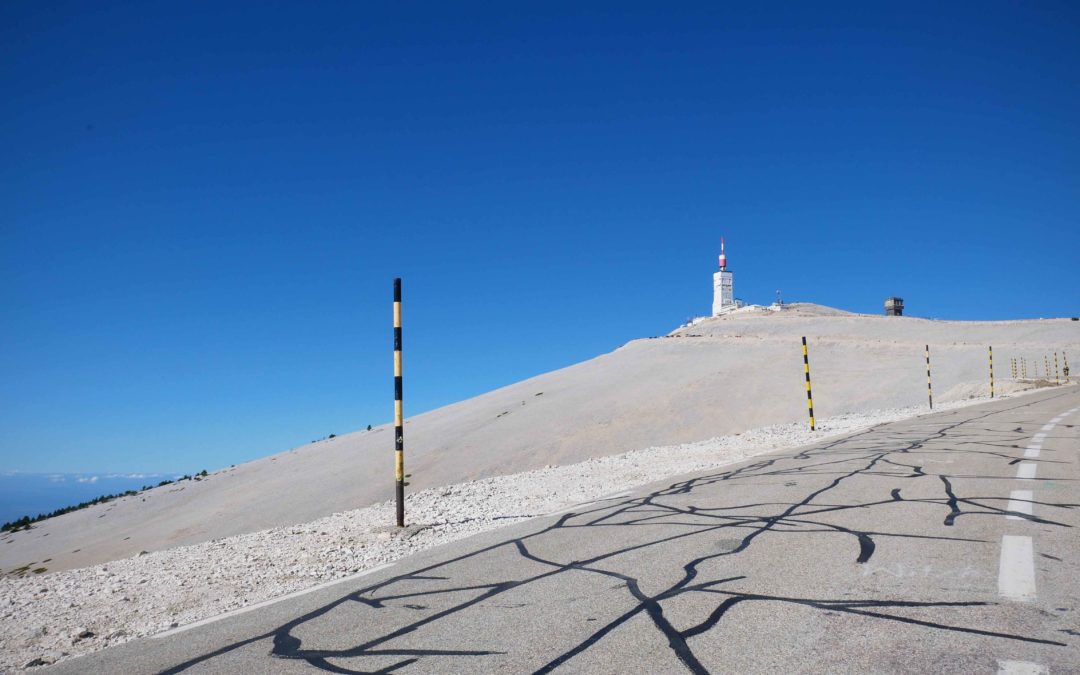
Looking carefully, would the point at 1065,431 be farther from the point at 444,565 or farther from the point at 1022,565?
the point at 444,565

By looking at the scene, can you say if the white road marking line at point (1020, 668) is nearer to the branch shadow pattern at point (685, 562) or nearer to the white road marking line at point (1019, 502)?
the branch shadow pattern at point (685, 562)

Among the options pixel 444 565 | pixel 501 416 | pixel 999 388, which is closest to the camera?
pixel 444 565

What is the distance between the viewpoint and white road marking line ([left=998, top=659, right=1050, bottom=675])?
291cm

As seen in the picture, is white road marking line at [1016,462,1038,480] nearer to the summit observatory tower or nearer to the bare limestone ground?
the bare limestone ground

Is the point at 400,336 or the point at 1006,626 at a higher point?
the point at 400,336

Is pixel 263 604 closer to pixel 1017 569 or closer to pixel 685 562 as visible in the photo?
pixel 685 562

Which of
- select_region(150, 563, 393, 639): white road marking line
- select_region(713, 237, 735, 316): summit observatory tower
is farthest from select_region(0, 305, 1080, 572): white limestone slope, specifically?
select_region(713, 237, 735, 316): summit observatory tower

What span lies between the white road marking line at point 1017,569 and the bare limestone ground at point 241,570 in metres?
4.85

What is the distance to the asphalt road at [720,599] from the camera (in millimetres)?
3361

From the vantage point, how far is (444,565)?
19.1 ft

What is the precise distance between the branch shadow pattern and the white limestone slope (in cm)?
1232

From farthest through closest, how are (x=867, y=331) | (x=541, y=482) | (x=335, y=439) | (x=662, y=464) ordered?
(x=867, y=331) < (x=335, y=439) < (x=662, y=464) < (x=541, y=482)

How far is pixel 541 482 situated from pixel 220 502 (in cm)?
1579

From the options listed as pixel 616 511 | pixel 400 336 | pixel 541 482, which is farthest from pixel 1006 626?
pixel 541 482
